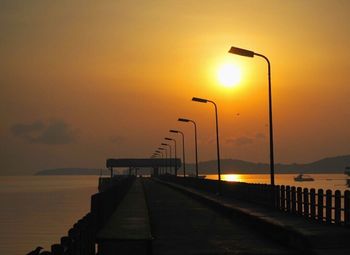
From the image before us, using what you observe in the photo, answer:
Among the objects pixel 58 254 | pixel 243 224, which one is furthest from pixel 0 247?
pixel 58 254

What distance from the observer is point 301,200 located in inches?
1081

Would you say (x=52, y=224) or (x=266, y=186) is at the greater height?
(x=266, y=186)

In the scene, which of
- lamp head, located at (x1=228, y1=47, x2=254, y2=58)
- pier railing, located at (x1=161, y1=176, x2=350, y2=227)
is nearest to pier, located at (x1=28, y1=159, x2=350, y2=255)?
pier railing, located at (x1=161, y1=176, x2=350, y2=227)

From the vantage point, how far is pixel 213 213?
36.2m

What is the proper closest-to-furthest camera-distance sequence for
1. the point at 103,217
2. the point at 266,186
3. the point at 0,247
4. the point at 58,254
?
the point at 58,254 < the point at 103,217 < the point at 266,186 < the point at 0,247

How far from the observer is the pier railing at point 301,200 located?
22.7m

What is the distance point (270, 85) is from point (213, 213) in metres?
7.72

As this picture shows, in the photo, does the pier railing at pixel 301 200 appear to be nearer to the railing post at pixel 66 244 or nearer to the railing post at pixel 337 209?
the railing post at pixel 337 209

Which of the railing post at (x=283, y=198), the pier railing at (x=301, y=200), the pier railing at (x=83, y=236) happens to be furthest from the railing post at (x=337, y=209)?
the pier railing at (x=83, y=236)

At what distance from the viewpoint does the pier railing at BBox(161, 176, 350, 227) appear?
22.7 metres

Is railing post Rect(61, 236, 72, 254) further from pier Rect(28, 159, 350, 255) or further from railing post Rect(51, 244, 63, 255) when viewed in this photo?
railing post Rect(51, 244, 63, 255)

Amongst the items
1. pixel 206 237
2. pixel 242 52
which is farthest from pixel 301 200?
pixel 242 52

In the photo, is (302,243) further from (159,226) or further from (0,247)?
(0,247)

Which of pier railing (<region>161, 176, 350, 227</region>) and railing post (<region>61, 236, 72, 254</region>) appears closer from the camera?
railing post (<region>61, 236, 72, 254</region>)
